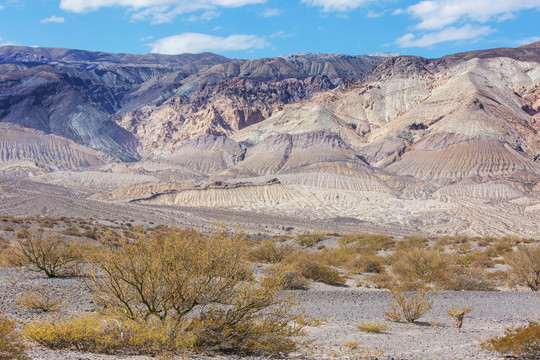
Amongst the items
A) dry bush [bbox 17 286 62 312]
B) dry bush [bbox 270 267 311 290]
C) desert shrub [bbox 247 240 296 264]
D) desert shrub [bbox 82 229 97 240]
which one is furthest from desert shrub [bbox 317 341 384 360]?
desert shrub [bbox 82 229 97 240]

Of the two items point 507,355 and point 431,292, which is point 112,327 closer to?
point 507,355

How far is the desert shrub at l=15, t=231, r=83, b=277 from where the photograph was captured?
579 inches

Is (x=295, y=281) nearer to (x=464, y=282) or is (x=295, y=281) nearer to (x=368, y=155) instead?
(x=464, y=282)

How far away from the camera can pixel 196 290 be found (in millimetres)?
7297

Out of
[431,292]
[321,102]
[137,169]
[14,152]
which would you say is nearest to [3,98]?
[14,152]

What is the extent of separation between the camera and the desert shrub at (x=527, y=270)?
15.3 meters

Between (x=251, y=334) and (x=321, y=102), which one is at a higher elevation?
(x=321, y=102)

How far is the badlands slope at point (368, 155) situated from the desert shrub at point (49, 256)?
52.3m

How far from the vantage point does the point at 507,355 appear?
6.87 m

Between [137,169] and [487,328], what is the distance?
434 ft

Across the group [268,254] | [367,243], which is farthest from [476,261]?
[268,254]

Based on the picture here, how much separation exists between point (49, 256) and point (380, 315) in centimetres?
1097

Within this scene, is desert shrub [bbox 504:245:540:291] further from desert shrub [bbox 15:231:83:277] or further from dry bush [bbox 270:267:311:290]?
desert shrub [bbox 15:231:83:277]

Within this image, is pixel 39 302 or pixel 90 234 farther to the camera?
pixel 90 234
